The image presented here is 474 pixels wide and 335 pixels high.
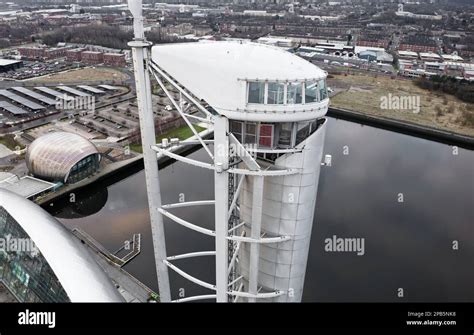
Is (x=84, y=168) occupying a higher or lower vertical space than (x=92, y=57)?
lower

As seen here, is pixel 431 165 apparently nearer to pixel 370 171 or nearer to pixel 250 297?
pixel 370 171

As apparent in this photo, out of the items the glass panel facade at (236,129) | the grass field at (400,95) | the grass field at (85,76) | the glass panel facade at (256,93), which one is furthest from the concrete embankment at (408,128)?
the glass panel facade at (256,93)

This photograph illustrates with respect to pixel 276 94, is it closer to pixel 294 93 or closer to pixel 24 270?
pixel 294 93

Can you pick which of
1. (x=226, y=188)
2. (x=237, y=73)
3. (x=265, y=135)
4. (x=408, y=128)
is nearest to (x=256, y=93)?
(x=237, y=73)

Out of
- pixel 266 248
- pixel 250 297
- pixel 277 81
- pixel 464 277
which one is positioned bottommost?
pixel 464 277

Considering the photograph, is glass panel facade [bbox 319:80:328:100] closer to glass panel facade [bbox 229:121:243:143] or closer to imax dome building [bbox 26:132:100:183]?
glass panel facade [bbox 229:121:243:143]

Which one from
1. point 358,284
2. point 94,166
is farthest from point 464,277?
point 94,166

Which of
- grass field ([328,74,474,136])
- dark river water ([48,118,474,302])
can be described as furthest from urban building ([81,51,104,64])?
dark river water ([48,118,474,302])
